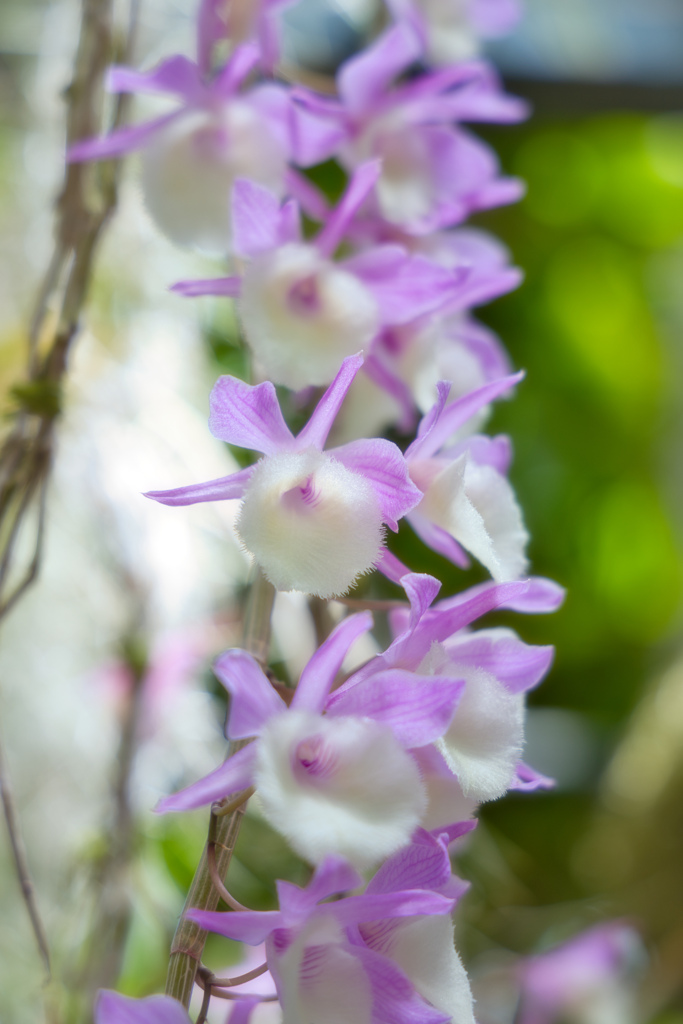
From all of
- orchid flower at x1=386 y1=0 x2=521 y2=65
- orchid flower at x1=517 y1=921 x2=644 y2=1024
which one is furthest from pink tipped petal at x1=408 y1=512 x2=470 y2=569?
orchid flower at x1=517 y1=921 x2=644 y2=1024

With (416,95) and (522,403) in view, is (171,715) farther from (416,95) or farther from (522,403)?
(522,403)

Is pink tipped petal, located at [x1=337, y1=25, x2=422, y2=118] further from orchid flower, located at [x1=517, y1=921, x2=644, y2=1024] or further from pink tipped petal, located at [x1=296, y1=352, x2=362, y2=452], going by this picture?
orchid flower, located at [x1=517, y1=921, x2=644, y2=1024]

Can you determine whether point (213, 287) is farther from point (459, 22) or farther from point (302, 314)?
point (459, 22)

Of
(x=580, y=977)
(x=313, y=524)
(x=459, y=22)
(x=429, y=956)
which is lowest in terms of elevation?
(x=580, y=977)

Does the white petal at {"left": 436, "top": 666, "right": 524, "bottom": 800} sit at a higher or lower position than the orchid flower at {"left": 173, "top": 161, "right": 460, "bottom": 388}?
lower

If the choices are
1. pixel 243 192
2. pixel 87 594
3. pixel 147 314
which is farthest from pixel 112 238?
pixel 243 192

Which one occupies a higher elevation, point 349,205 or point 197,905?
point 349,205

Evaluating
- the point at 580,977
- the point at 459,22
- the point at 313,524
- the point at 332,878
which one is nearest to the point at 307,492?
the point at 313,524

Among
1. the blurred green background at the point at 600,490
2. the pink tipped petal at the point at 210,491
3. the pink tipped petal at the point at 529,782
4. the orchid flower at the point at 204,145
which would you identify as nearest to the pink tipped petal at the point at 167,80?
the orchid flower at the point at 204,145
